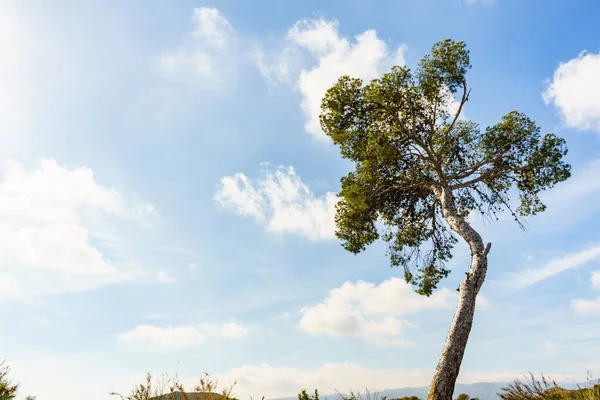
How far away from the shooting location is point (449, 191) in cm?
1470

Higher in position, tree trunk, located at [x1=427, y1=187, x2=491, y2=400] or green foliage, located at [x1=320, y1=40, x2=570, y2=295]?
green foliage, located at [x1=320, y1=40, x2=570, y2=295]

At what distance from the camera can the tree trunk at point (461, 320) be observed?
994 cm

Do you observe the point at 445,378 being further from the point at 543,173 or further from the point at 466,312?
the point at 543,173

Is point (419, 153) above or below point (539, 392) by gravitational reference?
above

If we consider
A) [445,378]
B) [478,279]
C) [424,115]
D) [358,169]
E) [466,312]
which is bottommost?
[445,378]

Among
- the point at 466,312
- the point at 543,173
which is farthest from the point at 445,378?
the point at 543,173

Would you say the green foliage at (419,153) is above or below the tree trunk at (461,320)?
above

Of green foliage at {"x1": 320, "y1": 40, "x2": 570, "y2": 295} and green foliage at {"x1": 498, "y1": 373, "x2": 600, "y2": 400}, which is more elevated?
green foliage at {"x1": 320, "y1": 40, "x2": 570, "y2": 295}

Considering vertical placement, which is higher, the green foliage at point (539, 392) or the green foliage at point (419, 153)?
the green foliage at point (419, 153)

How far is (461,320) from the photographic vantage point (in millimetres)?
10945

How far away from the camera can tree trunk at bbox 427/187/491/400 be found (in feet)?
32.6

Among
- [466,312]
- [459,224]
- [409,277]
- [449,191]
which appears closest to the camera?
[466,312]

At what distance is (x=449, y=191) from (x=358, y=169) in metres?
3.42

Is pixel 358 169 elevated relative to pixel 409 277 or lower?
elevated
